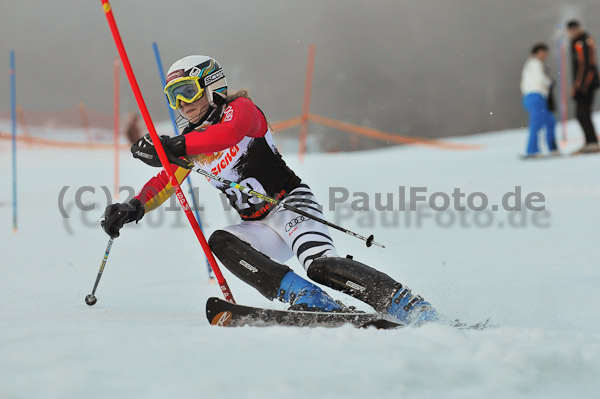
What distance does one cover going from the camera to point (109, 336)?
6.58 feet

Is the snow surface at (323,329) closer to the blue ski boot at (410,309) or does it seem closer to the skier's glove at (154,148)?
the blue ski boot at (410,309)

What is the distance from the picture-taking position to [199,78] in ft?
9.06

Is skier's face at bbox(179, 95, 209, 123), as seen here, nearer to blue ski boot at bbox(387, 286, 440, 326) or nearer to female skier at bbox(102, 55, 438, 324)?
female skier at bbox(102, 55, 438, 324)

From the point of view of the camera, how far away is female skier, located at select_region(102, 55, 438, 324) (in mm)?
2502

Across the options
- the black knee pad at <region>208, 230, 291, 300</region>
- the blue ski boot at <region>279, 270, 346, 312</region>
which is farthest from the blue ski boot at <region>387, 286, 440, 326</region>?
the black knee pad at <region>208, 230, 291, 300</region>

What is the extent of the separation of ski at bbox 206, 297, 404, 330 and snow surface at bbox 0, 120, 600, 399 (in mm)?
127

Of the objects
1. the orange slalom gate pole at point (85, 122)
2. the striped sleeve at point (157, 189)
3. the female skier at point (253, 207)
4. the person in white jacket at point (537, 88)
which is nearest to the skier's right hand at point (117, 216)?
the female skier at point (253, 207)

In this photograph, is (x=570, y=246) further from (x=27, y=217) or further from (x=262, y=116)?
(x=27, y=217)

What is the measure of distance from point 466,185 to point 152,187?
215 inches

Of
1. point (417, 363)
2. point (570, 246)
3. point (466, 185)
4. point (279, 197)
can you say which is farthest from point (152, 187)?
point (466, 185)

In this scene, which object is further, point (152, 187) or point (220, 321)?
point (152, 187)

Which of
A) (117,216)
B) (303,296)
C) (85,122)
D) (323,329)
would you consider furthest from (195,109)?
(85,122)

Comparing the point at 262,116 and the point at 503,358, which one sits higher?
the point at 262,116

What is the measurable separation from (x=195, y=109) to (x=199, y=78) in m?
0.15
